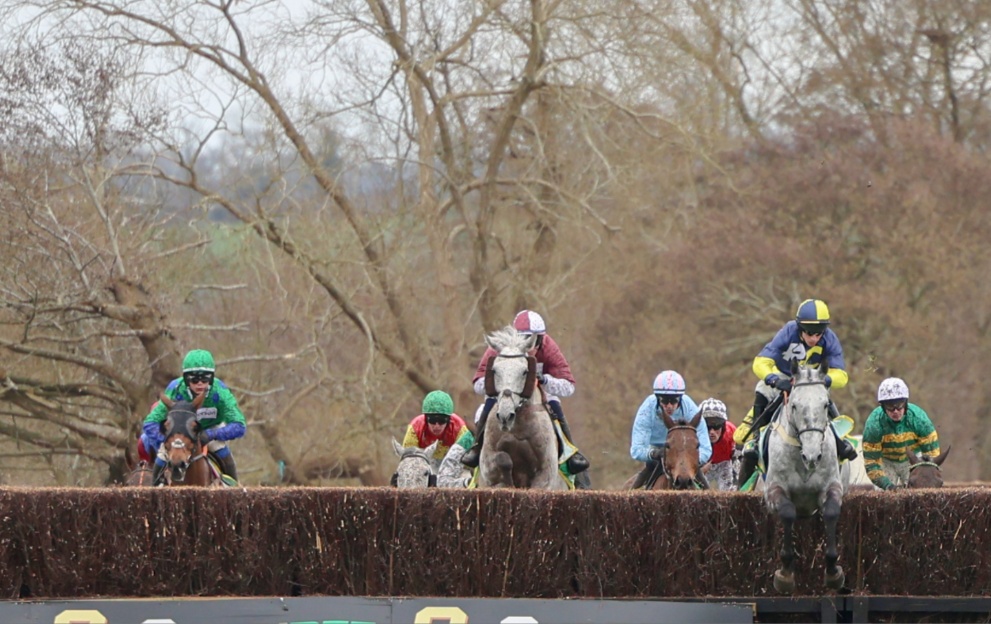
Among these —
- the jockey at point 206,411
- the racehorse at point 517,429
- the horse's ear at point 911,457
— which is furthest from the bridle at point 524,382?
the horse's ear at point 911,457

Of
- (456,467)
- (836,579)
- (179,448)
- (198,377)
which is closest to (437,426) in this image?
(456,467)

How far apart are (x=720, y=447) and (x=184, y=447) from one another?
16.1 ft

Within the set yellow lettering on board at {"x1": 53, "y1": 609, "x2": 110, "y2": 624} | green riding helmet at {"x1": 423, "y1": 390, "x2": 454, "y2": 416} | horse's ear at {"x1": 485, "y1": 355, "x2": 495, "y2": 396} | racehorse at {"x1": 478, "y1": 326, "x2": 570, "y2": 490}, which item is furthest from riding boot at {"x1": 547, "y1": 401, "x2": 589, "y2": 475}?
yellow lettering on board at {"x1": 53, "y1": 609, "x2": 110, "y2": 624}

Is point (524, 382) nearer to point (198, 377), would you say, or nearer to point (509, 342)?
point (509, 342)

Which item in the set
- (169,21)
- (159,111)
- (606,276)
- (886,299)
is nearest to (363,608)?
(159,111)

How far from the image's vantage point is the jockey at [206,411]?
1339cm

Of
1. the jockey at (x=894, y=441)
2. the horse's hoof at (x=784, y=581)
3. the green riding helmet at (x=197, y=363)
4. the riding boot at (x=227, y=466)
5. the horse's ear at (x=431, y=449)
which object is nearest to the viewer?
the horse's hoof at (x=784, y=581)

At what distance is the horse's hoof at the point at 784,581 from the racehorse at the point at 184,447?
4.42 meters

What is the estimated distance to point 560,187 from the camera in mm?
24000

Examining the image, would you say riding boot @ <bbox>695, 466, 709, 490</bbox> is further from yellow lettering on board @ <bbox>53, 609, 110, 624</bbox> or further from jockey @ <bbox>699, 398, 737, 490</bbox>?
yellow lettering on board @ <bbox>53, 609, 110, 624</bbox>

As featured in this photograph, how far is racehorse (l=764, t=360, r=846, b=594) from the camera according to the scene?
34.6 ft

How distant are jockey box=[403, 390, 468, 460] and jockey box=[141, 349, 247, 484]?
1.64 metres

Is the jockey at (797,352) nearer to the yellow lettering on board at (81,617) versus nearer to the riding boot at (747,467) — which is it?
the riding boot at (747,467)

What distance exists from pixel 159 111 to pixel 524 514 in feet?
39.0
